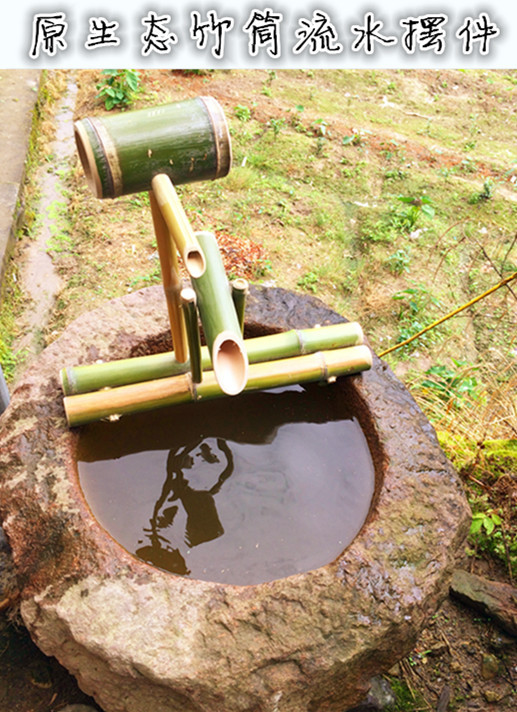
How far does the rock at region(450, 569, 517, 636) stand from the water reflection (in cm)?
138

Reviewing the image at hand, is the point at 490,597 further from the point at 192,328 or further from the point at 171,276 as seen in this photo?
the point at 171,276

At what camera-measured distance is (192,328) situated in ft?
6.49

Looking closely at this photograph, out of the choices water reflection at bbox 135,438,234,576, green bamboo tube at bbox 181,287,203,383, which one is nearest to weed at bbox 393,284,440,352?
water reflection at bbox 135,438,234,576

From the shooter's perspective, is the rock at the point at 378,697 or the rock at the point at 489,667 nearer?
the rock at the point at 378,697

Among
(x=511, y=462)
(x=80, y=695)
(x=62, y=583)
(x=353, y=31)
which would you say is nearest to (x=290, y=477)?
(x=62, y=583)

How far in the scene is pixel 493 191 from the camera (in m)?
5.81

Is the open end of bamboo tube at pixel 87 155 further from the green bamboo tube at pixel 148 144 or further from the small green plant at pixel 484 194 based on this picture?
the small green plant at pixel 484 194

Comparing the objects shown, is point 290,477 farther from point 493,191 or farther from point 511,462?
point 493,191

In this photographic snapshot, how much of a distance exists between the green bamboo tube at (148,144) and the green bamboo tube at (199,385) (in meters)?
0.78

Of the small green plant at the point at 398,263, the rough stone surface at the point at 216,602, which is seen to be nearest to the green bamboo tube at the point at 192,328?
the rough stone surface at the point at 216,602

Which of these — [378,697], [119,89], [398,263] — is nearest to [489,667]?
[378,697]

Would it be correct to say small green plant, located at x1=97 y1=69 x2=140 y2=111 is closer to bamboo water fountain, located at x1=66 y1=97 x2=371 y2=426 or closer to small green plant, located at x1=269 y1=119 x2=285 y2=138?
small green plant, located at x1=269 y1=119 x2=285 y2=138

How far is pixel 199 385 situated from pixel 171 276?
18.5 inches

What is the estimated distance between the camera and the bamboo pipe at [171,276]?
203 cm
